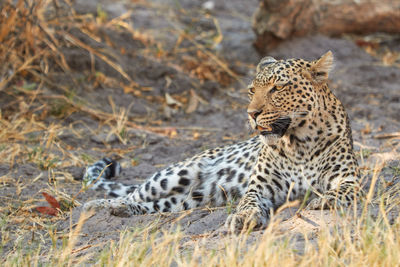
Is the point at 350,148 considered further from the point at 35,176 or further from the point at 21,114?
the point at 21,114

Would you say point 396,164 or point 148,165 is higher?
point 396,164

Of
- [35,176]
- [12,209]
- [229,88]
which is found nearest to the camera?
[12,209]

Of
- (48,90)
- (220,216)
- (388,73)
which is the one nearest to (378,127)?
(388,73)

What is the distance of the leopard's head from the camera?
16.5 feet

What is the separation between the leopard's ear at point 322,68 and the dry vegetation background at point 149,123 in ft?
2.92

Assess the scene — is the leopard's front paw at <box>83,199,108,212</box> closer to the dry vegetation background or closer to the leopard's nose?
the dry vegetation background

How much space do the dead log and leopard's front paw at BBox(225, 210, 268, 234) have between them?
6.86 meters

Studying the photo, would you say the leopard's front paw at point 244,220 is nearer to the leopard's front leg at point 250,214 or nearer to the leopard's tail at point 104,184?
the leopard's front leg at point 250,214

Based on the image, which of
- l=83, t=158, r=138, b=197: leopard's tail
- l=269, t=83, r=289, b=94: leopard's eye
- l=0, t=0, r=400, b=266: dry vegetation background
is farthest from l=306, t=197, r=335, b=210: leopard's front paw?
l=83, t=158, r=138, b=197: leopard's tail

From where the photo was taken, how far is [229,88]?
35.0 feet

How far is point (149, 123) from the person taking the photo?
9312 millimetres

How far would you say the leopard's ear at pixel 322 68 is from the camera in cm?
515

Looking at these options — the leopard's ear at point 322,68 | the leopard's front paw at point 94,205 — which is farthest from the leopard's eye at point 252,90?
the leopard's front paw at point 94,205

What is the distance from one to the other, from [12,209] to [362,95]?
→ 608 cm
